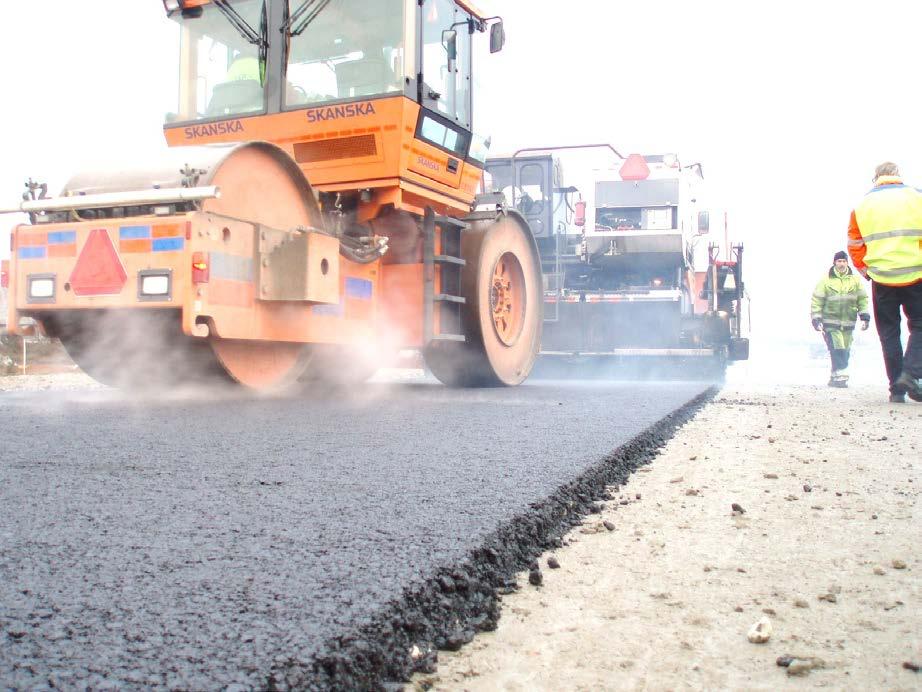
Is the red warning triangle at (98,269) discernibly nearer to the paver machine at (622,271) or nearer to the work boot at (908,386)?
the work boot at (908,386)

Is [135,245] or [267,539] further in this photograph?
[135,245]

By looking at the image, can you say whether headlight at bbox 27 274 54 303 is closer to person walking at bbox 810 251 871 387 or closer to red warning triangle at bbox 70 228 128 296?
red warning triangle at bbox 70 228 128 296

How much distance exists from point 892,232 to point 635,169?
6118mm

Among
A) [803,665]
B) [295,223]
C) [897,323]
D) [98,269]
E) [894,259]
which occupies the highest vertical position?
[295,223]

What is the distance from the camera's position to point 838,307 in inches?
387

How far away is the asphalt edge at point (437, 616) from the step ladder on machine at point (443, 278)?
3.85m

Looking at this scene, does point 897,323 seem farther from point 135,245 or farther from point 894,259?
point 135,245

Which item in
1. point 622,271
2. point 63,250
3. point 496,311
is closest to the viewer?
point 63,250

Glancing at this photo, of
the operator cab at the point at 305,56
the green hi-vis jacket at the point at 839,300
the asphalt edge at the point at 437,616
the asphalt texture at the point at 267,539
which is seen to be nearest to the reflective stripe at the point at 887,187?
the operator cab at the point at 305,56

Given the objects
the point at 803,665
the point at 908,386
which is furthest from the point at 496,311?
the point at 803,665

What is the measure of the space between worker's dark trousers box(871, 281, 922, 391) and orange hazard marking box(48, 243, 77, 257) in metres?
5.35

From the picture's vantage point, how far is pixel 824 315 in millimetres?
9914

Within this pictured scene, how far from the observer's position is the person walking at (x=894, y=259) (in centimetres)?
A: 616

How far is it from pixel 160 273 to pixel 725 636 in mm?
3678
